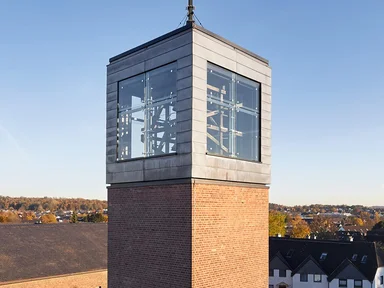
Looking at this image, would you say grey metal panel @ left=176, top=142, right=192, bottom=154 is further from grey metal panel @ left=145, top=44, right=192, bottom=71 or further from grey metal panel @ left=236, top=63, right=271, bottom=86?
grey metal panel @ left=236, top=63, right=271, bottom=86

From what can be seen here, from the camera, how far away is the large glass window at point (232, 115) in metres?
11.6

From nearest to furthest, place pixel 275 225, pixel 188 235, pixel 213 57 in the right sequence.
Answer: pixel 188 235 → pixel 213 57 → pixel 275 225

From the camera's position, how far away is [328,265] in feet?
148

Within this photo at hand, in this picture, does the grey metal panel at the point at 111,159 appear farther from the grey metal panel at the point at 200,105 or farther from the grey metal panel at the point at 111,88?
the grey metal panel at the point at 200,105

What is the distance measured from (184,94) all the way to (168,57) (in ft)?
4.62

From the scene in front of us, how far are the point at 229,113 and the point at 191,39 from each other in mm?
2613

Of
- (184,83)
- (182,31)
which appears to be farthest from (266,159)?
(182,31)

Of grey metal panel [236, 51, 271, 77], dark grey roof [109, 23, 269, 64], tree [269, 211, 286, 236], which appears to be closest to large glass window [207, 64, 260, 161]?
grey metal panel [236, 51, 271, 77]

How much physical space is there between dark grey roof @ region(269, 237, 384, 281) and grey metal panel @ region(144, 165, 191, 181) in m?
38.8

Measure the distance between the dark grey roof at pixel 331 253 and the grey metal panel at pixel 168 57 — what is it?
39729 mm

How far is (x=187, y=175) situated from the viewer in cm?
1072

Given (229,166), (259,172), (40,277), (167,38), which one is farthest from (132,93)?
(40,277)

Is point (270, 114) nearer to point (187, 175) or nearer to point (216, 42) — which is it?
point (216, 42)

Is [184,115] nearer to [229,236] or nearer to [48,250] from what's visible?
[229,236]
